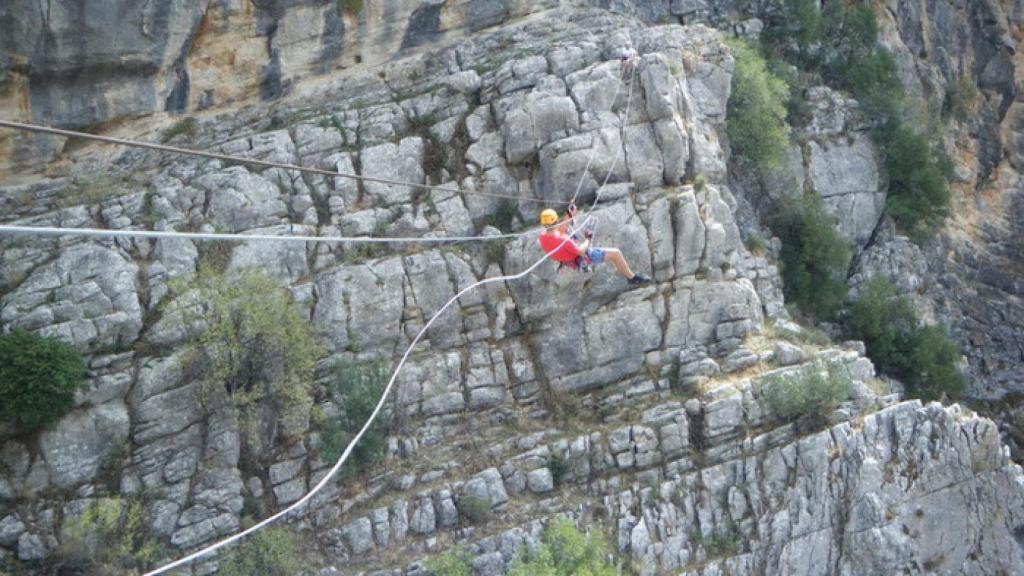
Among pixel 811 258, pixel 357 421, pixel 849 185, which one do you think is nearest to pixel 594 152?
pixel 811 258

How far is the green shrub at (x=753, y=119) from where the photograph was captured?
30.4 m

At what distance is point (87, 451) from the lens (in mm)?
24109

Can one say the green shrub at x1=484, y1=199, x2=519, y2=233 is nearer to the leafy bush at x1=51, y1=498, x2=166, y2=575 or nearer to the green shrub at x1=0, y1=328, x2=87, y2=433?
the green shrub at x1=0, y1=328, x2=87, y2=433

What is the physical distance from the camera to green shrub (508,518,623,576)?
22.7 m

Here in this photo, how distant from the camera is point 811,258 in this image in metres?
30.7

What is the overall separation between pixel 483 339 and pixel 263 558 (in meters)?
5.83

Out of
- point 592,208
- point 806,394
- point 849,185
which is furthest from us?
point 849,185

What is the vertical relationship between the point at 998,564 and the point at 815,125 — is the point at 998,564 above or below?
below

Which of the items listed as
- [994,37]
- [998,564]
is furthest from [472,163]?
[994,37]

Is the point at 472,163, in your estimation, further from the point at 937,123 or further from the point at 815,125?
the point at 937,123

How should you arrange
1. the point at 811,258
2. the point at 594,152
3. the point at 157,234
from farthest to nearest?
the point at 811,258, the point at 594,152, the point at 157,234

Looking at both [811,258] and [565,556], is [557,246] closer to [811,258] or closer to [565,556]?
[565,556]

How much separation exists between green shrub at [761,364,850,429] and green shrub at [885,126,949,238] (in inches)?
373

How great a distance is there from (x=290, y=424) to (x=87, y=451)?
3.53 metres
